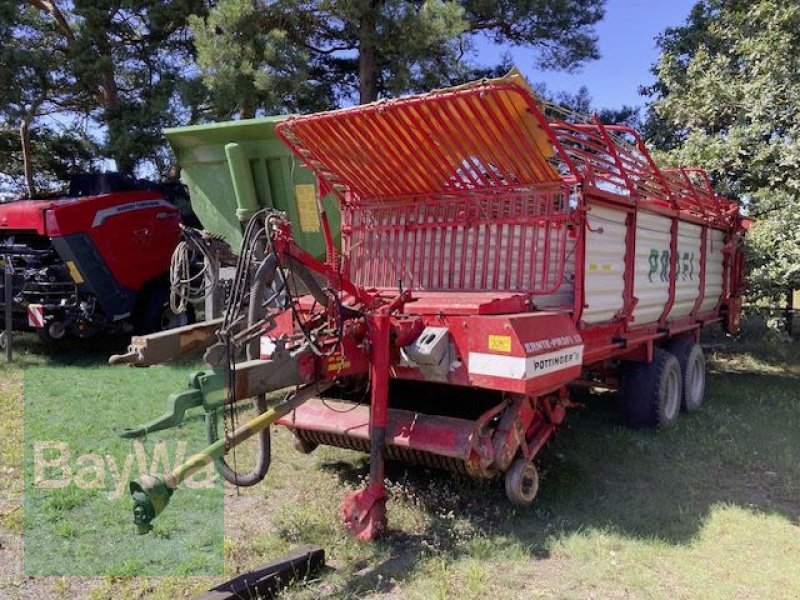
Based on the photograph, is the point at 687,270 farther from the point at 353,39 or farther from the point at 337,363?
the point at 353,39

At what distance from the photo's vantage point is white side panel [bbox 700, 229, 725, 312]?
23.7 feet

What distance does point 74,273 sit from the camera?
8133mm

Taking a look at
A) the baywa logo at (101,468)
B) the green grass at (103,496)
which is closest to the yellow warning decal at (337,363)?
the green grass at (103,496)

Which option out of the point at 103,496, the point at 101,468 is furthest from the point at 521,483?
the point at 101,468

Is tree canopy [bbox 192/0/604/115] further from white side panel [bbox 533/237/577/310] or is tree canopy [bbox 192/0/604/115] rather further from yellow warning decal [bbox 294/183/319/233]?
white side panel [bbox 533/237/577/310]

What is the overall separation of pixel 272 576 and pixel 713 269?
19.7 ft

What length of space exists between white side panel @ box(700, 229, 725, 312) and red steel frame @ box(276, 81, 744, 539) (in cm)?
193

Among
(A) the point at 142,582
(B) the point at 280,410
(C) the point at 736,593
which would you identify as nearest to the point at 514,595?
(C) the point at 736,593

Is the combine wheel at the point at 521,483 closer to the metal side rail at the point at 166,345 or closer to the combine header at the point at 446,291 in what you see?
the combine header at the point at 446,291

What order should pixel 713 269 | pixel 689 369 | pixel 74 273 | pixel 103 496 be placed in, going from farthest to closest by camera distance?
pixel 74 273, pixel 713 269, pixel 689 369, pixel 103 496

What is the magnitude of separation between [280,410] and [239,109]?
7.17 meters

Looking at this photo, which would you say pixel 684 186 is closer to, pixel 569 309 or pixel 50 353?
pixel 569 309

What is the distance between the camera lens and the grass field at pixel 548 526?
3283 mm

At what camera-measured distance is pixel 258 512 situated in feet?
13.5
